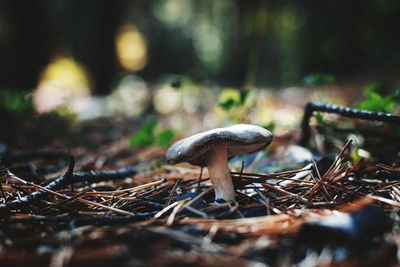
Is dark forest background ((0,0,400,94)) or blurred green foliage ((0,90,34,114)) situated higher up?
dark forest background ((0,0,400,94))

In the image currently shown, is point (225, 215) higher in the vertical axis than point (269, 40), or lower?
lower

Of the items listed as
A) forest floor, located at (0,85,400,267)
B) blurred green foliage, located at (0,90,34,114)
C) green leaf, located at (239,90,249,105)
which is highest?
green leaf, located at (239,90,249,105)

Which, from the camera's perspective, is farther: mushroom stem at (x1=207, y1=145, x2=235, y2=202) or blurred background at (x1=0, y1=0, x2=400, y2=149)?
blurred background at (x1=0, y1=0, x2=400, y2=149)

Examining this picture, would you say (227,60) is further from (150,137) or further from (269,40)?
(150,137)

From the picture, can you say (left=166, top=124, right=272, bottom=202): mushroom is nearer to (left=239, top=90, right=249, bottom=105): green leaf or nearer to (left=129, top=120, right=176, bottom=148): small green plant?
(left=129, top=120, right=176, bottom=148): small green plant

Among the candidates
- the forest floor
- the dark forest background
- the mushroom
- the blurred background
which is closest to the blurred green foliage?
the blurred background

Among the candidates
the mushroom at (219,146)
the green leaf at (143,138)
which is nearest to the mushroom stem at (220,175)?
the mushroom at (219,146)

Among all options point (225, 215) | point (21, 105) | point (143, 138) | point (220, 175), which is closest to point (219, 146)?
point (220, 175)

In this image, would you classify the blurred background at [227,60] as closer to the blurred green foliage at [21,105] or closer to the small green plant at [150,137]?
the blurred green foliage at [21,105]
